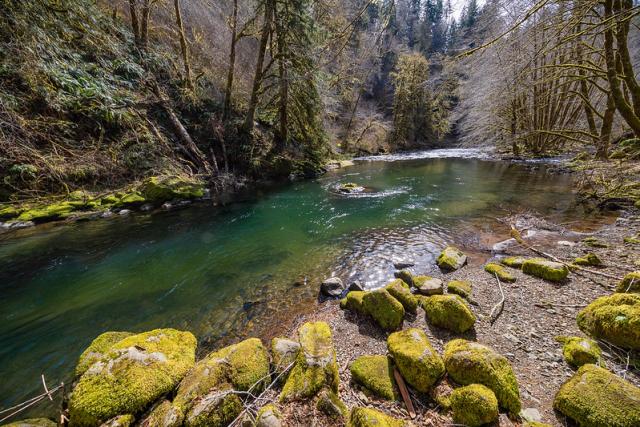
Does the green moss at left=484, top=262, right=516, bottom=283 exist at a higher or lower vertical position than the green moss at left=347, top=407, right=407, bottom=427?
lower

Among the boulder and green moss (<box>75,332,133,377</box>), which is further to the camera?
the boulder

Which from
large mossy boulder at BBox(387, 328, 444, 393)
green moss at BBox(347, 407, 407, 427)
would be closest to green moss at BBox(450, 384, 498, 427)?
large mossy boulder at BBox(387, 328, 444, 393)

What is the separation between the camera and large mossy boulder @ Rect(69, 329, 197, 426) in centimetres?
189

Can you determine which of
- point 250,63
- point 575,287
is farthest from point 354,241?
point 250,63

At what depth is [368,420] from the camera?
5.34ft

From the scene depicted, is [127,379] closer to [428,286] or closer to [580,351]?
[428,286]

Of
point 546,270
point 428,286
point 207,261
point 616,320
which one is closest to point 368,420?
point 428,286

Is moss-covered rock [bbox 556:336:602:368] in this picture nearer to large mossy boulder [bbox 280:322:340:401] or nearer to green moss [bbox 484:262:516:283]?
green moss [bbox 484:262:516:283]

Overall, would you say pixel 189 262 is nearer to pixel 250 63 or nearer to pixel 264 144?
pixel 264 144

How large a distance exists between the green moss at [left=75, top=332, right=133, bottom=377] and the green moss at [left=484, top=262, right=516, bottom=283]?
5.57 m

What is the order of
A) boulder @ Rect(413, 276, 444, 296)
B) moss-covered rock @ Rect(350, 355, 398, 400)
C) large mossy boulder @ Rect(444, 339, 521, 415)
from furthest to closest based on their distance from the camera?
boulder @ Rect(413, 276, 444, 296) → moss-covered rock @ Rect(350, 355, 398, 400) → large mossy boulder @ Rect(444, 339, 521, 415)

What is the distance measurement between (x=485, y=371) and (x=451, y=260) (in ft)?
10.2

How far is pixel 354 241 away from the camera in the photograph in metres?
6.22

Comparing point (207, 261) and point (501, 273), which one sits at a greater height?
point (501, 273)
